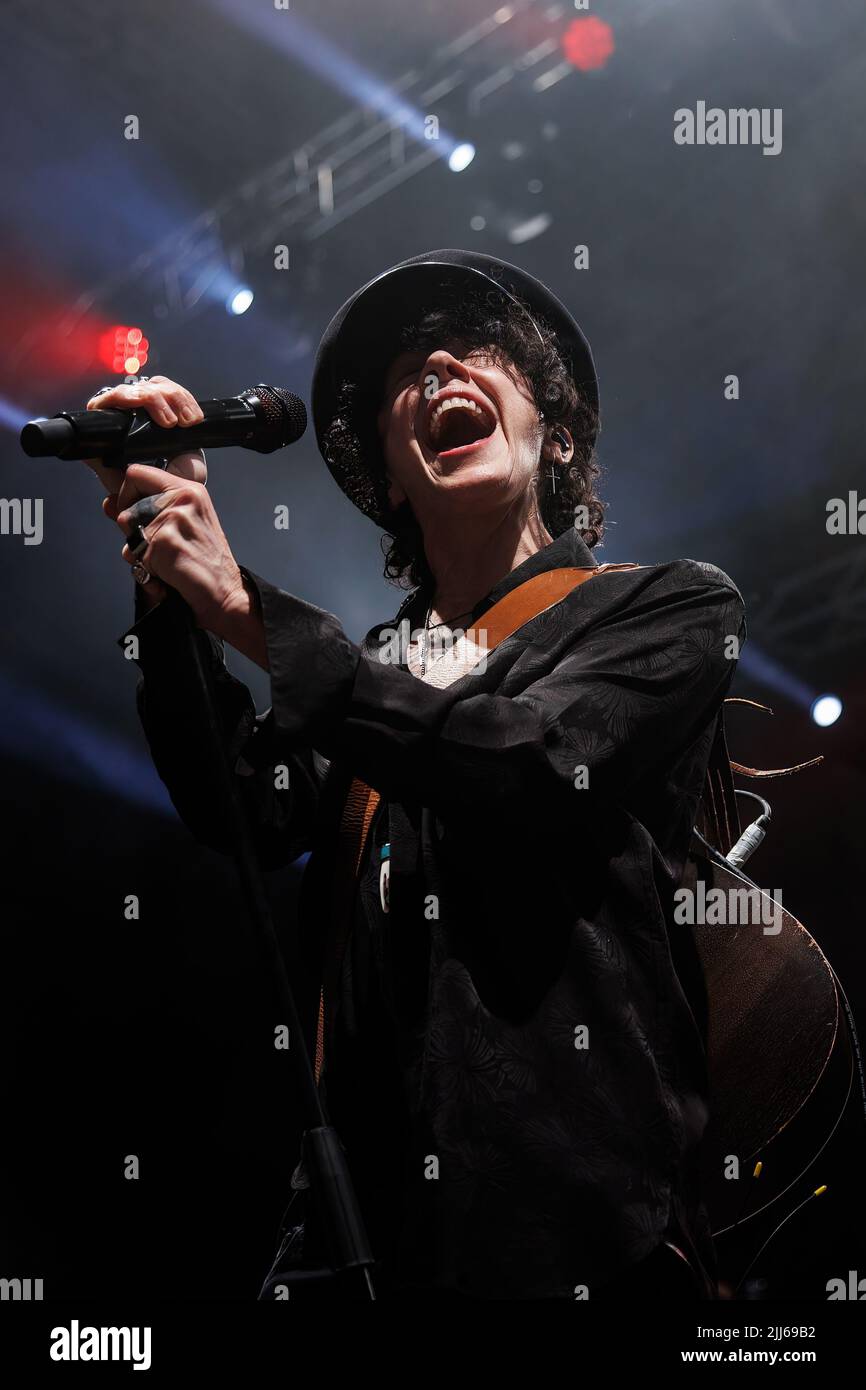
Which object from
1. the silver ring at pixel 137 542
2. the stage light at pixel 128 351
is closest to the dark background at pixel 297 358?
the stage light at pixel 128 351

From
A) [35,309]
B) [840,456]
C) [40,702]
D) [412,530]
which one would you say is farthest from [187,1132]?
[840,456]

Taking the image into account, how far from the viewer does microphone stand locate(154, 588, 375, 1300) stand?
3.90ft

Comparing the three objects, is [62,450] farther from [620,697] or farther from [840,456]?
[840,456]

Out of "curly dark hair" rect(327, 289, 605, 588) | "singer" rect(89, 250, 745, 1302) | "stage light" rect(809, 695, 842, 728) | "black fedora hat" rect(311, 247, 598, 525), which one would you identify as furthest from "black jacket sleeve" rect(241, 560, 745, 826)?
"stage light" rect(809, 695, 842, 728)

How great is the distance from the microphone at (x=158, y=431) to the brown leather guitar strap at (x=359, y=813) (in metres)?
0.42

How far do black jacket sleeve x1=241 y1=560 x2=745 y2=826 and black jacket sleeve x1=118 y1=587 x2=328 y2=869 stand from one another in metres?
0.15

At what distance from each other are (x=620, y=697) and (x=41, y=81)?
2.00 m

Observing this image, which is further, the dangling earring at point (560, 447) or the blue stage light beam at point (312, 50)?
the blue stage light beam at point (312, 50)

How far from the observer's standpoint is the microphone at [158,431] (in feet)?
4.36

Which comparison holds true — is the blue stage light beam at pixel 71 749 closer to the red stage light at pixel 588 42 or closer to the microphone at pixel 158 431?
the microphone at pixel 158 431

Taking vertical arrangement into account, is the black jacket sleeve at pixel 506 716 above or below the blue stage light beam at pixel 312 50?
below

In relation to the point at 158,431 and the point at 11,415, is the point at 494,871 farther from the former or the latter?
the point at 11,415

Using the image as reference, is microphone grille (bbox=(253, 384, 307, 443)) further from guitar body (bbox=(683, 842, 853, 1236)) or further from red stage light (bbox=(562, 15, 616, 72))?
red stage light (bbox=(562, 15, 616, 72))

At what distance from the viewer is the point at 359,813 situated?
1.77m
